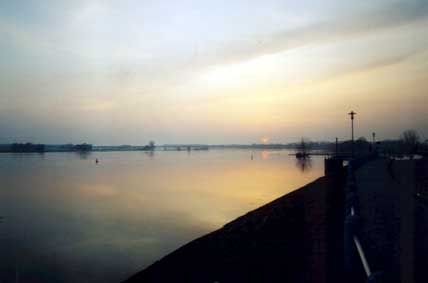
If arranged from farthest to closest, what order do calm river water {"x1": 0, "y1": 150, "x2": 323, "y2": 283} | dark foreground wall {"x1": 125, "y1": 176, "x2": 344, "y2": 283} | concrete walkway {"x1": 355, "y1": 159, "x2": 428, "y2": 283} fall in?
calm river water {"x1": 0, "y1": 150, "x2": 323, "y2": 283}
dark foreground wall {"x1": 125, "y1": 176, "x2": 344, "y2": 283}
concrete walkway {"x1": 355, "y1": 159, "x2": 428, "y2": 283}

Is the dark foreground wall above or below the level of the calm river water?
above

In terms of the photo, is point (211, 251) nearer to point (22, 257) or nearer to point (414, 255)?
point (414, 255)

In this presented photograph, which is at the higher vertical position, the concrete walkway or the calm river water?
the concrete walkway

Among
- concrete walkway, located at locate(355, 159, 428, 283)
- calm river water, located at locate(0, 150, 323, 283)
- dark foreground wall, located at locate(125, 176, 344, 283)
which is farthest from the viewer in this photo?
calm river water, located at locate(0, 150, 323, 283)

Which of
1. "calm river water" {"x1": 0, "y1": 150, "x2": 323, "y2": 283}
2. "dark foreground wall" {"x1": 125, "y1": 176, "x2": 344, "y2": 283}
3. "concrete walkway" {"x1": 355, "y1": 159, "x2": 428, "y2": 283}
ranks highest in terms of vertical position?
"concrete walkway" {"x1": 355, "y1": 159, "x2": 428, "y2": 283}

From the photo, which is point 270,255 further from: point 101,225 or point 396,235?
point 101,225

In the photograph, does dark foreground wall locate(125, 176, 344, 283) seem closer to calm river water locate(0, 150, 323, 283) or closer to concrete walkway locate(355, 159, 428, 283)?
concrete walkway locate(355, 159, 428, 283)

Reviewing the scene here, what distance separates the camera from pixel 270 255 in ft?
31.4

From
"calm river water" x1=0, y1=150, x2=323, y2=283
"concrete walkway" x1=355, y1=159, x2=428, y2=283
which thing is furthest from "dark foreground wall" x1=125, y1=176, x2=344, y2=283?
"calm river water" x1=0, y1=150, x2=323, y2=283

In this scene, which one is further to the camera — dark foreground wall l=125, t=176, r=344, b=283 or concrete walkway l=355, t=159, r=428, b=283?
dark foreground wall l=125, t=176, r=344, b=283

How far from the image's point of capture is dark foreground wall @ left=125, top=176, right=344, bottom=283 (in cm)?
765

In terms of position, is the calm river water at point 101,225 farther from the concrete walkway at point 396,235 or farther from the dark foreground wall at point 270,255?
the concrete walkway at point 396,235

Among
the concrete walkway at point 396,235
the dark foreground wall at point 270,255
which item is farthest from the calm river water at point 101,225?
the concrete walkway at point 396,235

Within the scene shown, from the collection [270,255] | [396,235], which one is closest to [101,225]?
[270,255]
